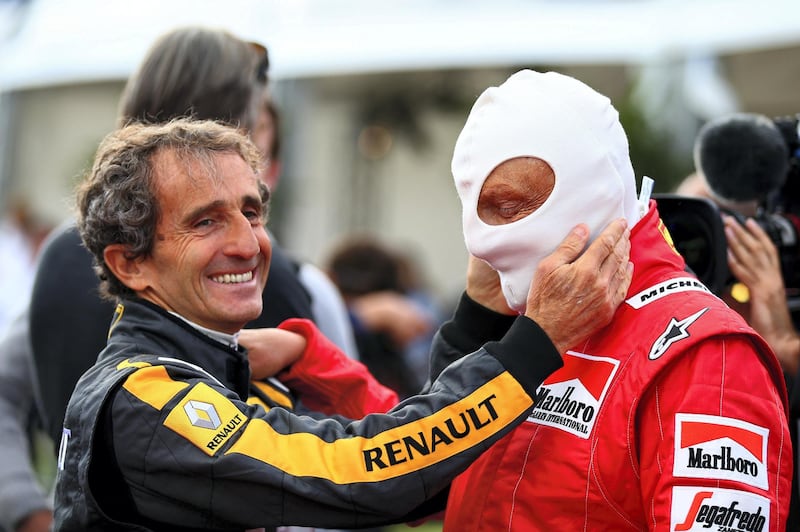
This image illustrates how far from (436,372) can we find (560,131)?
2.33ft

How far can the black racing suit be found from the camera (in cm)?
182

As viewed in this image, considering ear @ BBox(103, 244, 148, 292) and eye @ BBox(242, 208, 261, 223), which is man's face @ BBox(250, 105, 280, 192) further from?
ear @ BBox(103, 244, 148, 292)

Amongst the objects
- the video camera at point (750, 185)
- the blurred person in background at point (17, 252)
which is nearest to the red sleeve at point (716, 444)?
the video camera at point (750, 185)

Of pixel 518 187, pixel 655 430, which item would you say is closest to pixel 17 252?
pixel 518 187

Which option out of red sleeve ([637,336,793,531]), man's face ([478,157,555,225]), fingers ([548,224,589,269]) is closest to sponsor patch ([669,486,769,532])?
red sleeve ([637,336,793,531])

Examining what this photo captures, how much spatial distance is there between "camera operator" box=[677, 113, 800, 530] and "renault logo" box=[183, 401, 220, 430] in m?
1.22

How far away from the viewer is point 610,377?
1.83m

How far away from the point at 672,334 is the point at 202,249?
92cm

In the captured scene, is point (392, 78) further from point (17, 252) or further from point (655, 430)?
point (655, 430)

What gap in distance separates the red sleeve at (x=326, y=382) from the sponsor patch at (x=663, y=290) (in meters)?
0.79

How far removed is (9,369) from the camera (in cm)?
300

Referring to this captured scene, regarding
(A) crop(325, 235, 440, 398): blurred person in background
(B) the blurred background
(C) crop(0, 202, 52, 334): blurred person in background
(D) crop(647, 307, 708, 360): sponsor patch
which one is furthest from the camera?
(B) the blurred background

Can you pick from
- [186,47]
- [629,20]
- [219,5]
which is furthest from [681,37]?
[186,47]

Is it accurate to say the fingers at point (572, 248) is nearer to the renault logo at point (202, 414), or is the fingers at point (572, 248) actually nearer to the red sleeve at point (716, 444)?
the red sleeve at point (716, 444)
